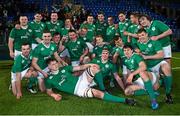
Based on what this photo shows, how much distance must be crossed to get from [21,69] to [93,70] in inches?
66.5

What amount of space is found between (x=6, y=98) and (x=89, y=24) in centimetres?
371

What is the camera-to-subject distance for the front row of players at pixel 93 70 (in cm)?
750

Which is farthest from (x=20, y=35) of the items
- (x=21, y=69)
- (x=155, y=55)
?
(x=155, y=55)

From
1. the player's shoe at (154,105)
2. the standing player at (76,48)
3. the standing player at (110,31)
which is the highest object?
the standing player at (110,31)

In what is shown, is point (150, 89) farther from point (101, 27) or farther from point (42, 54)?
point (101, 27)

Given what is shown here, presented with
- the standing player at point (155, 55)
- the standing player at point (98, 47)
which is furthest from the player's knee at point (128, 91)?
the standing player at point (98, 47)

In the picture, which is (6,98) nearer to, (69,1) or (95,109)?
(95,109)

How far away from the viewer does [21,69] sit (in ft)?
26.7

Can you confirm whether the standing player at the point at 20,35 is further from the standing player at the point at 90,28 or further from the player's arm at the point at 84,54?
the standing player at the point at 90,28

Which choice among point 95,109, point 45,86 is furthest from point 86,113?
point 45,86

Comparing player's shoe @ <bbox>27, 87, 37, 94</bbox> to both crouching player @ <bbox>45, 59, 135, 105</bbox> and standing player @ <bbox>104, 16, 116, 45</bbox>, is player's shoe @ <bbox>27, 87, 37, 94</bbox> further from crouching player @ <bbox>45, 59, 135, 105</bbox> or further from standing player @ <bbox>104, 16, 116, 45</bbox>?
standing player @ <bbox>104, 16, 116, 45</bbox>

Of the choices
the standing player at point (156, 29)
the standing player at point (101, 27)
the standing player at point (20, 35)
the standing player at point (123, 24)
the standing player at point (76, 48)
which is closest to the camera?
the standing player at point (156, 29)

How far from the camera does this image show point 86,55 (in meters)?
9.59

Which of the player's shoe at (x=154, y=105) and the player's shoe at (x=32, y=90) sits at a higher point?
the player's shoe at (x=154, y=105)
